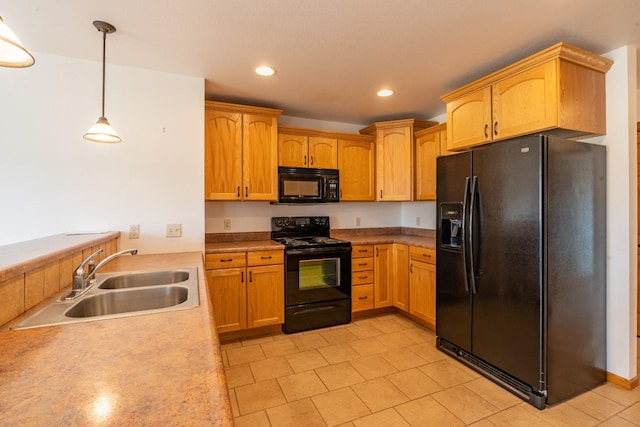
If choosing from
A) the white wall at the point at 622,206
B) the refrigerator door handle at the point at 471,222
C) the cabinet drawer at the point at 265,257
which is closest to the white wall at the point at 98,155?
the cabinet drawer at the point at 265,257

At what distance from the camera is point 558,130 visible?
2080 mm

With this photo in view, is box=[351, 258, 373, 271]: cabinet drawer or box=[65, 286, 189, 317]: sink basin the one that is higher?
box=[65, 286, 189, 317]: sink basin

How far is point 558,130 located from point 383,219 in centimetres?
239

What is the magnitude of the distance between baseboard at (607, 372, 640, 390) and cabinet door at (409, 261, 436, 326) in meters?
1.27

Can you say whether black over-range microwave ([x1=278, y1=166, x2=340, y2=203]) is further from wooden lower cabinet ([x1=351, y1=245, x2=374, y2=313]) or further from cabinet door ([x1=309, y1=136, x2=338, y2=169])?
wooden lower cabinet ([x1=351, y1=245, x2=374, y2=313])

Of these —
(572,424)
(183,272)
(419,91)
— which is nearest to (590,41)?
(419,91)

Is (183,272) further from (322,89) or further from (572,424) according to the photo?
(572,424)

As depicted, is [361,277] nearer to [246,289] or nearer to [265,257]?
[265,257]

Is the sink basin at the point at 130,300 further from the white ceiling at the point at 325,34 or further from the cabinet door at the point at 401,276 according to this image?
the cabinet door at the point at 401,276

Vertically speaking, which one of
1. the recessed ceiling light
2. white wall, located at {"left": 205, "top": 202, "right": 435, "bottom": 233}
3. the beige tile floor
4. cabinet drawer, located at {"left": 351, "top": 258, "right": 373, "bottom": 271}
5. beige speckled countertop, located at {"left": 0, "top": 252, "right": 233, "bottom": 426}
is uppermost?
the recessed ceiling light

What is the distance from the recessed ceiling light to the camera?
2.47 m

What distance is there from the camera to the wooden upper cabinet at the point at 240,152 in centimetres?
298

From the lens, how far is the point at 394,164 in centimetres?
371

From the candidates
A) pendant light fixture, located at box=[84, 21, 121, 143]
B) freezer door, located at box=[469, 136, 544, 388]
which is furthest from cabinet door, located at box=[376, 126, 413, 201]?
pendant light fixture, located at box=[84, 21, 121, 143]
